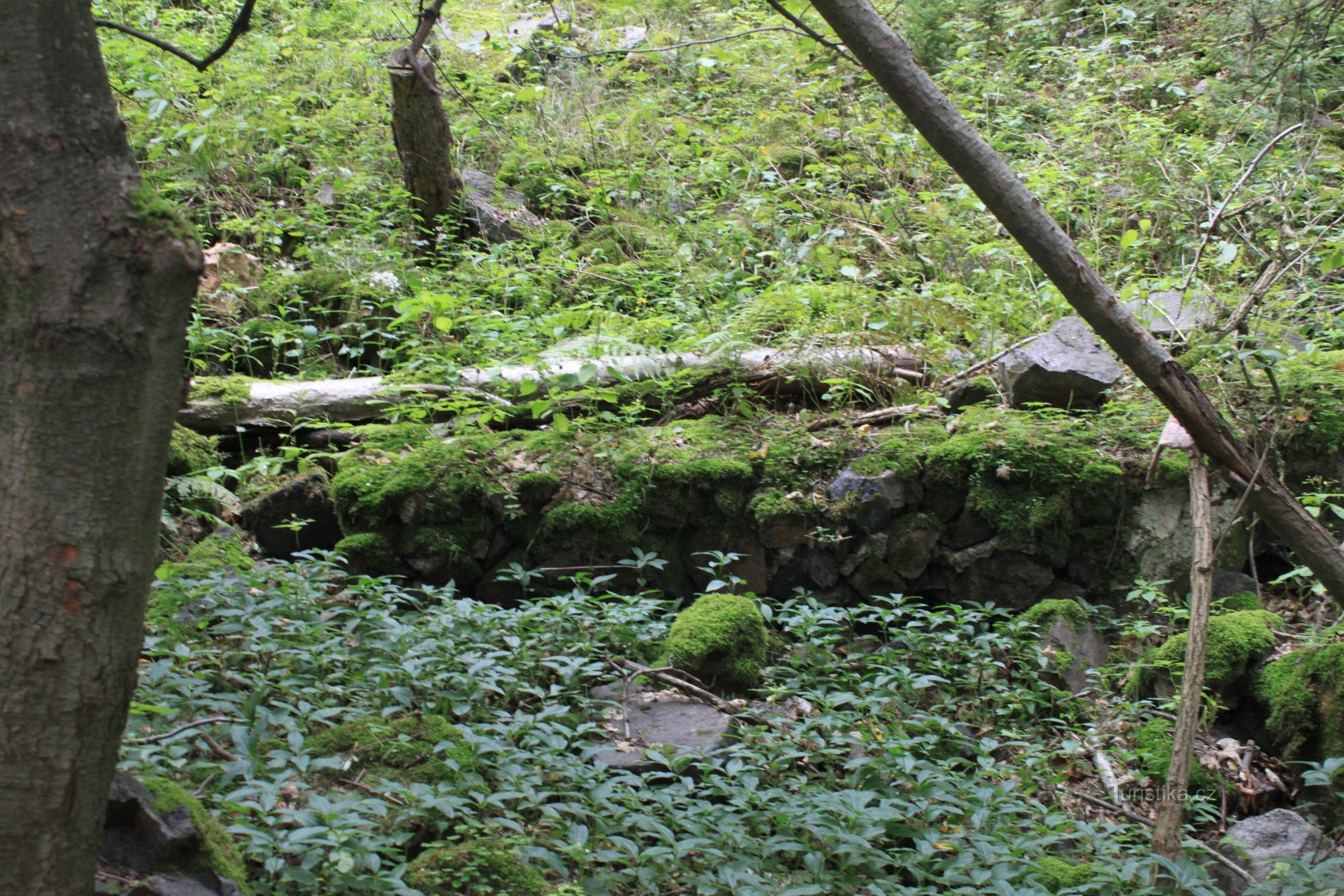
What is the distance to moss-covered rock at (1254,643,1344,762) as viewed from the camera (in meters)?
3.56

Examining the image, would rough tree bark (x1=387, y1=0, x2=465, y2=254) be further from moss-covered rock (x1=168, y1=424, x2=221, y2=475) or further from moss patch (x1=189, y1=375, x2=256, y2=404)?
moss-covered rock (x1=168, y1=424, x2=221, y2=475)

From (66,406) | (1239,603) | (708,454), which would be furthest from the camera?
(708,454)

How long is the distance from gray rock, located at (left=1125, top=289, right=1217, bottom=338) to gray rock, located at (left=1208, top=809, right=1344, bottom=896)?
264 centimetres

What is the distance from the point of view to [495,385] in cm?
546

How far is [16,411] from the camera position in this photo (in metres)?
1.37

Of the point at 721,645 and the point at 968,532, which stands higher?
the point at 968,532

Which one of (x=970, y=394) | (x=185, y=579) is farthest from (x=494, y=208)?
(x=185, y=579)

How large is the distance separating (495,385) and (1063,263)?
12.0ft

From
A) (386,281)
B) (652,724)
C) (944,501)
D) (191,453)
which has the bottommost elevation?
(652,724)

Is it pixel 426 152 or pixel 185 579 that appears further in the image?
pixel 426 152

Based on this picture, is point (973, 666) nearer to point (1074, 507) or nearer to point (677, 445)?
point (1074, 507)

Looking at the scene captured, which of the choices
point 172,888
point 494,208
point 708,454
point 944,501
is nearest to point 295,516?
point 708,454

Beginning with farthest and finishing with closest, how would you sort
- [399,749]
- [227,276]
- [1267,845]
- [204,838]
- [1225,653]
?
[227,276] → [1225,653] → [1267,845] → [399,749] → [204,838]

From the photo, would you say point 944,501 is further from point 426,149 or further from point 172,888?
point 426,149
